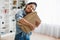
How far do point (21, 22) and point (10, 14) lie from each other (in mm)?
517

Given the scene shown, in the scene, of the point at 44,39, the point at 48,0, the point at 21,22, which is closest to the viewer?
the point at 21,22

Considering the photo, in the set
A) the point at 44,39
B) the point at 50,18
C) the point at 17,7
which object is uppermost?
the point at 17,7

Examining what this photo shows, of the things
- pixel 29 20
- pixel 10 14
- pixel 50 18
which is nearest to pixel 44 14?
pixel 50 18

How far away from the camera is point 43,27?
1291mm

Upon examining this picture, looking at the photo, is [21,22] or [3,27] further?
[3,27]

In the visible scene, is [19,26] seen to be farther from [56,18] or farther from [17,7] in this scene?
[56,18]

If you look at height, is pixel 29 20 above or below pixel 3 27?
above

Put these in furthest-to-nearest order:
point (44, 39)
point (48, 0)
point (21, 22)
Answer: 1. point (48, 0)
2. point (44, 39)
3. point (21, 22)

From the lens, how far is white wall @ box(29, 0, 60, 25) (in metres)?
1.20

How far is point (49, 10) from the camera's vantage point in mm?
1226

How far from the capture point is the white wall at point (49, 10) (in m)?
1.20

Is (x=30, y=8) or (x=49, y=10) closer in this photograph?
(x=30, y=8)

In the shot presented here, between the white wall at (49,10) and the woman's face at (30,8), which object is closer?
the woman's face at (30,8)

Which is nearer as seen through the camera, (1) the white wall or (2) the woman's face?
(2) the woman's face
